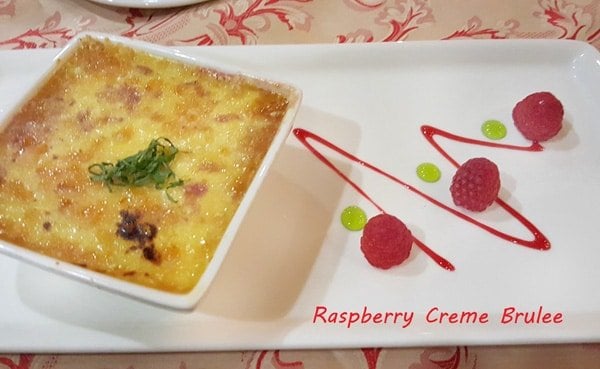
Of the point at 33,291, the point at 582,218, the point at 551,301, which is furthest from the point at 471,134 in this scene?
the point at 33,291

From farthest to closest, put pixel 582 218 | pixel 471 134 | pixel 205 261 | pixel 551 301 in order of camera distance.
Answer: pixel 471 134 < pixel 582 218 < pixel 551 301 < pixel 205 261

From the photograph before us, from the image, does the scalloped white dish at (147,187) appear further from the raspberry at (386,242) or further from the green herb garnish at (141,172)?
the raspberry at (386,242)

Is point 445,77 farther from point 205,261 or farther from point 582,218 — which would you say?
point 205,261

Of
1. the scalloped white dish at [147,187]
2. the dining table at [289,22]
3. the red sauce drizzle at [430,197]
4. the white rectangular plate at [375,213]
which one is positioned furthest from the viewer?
the dining table at [289,22]

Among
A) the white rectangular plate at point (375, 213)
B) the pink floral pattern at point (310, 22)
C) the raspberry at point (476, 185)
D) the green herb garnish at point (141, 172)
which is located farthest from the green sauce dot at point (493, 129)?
the green herb garnish at point (141, 172)

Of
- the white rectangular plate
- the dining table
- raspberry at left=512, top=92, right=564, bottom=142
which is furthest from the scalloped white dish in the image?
raspberry at left=512, top=92, right=564, bottom=142

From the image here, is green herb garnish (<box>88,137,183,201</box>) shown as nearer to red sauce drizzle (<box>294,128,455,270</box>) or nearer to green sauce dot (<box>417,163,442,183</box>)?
red sauce drizzle (<box>294,128,455,270</box>)
